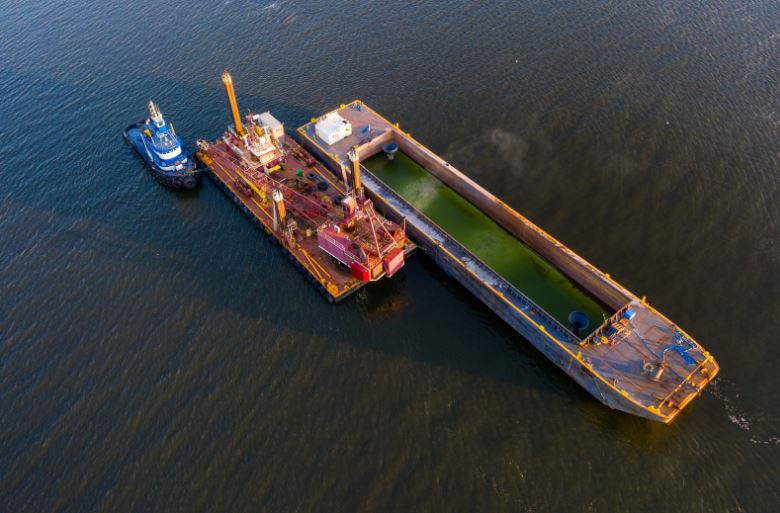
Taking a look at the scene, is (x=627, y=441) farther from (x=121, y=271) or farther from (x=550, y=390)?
(x=121, y=271)

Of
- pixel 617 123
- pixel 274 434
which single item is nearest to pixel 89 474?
pixel 274 434

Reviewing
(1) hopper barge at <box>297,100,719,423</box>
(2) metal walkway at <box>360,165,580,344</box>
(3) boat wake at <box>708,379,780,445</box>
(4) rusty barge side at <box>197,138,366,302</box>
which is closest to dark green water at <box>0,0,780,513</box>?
(3) boat wake at <box>708,379,780,445</box>

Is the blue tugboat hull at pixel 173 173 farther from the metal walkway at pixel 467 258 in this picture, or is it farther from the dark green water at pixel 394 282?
the metal walkway at pixel 467 258

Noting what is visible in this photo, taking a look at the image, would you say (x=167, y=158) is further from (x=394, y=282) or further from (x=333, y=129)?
(x=394, y=282)

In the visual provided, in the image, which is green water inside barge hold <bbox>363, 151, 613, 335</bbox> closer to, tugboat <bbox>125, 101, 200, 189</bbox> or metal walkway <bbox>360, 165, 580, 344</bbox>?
metal walkway <bbox>360, 165, 580, 344</bbox>

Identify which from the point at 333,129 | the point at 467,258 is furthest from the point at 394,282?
the point at 333,129
